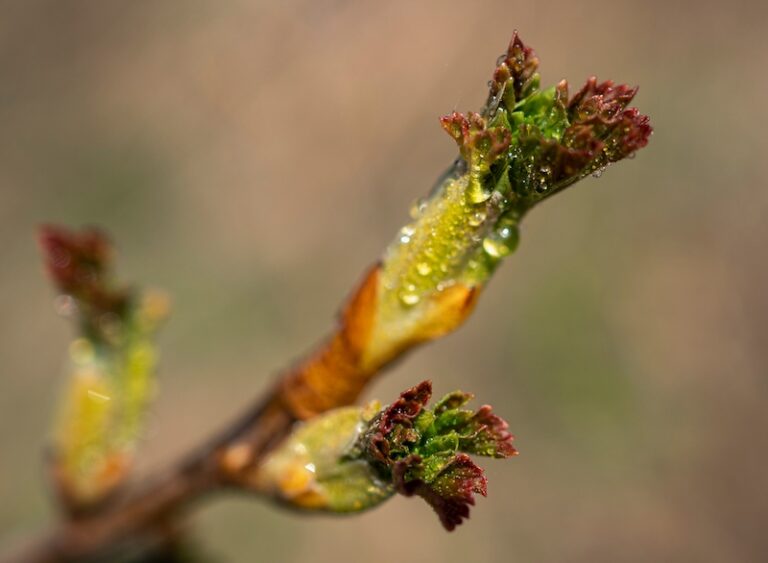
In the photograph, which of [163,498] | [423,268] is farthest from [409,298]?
[163,498]

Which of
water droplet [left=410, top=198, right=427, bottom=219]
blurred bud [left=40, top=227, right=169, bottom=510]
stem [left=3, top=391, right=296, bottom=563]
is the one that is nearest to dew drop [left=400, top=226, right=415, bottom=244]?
water droplet [left=410, top=198, right=427, bottom=219]

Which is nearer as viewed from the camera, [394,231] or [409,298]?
[409,298]

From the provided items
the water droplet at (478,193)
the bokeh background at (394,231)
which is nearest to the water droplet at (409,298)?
the water droplet at (478,193)

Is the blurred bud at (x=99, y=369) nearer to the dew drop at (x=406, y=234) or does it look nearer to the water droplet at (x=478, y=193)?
the dew drop at (x=406, y=234)

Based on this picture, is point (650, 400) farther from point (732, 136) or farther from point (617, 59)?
point (617, 59)

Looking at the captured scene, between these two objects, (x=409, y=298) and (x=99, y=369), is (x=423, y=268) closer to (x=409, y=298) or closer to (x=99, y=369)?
(x=409, y=298)

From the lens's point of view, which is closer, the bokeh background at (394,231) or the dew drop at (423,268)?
the dew drop at (423,268)
